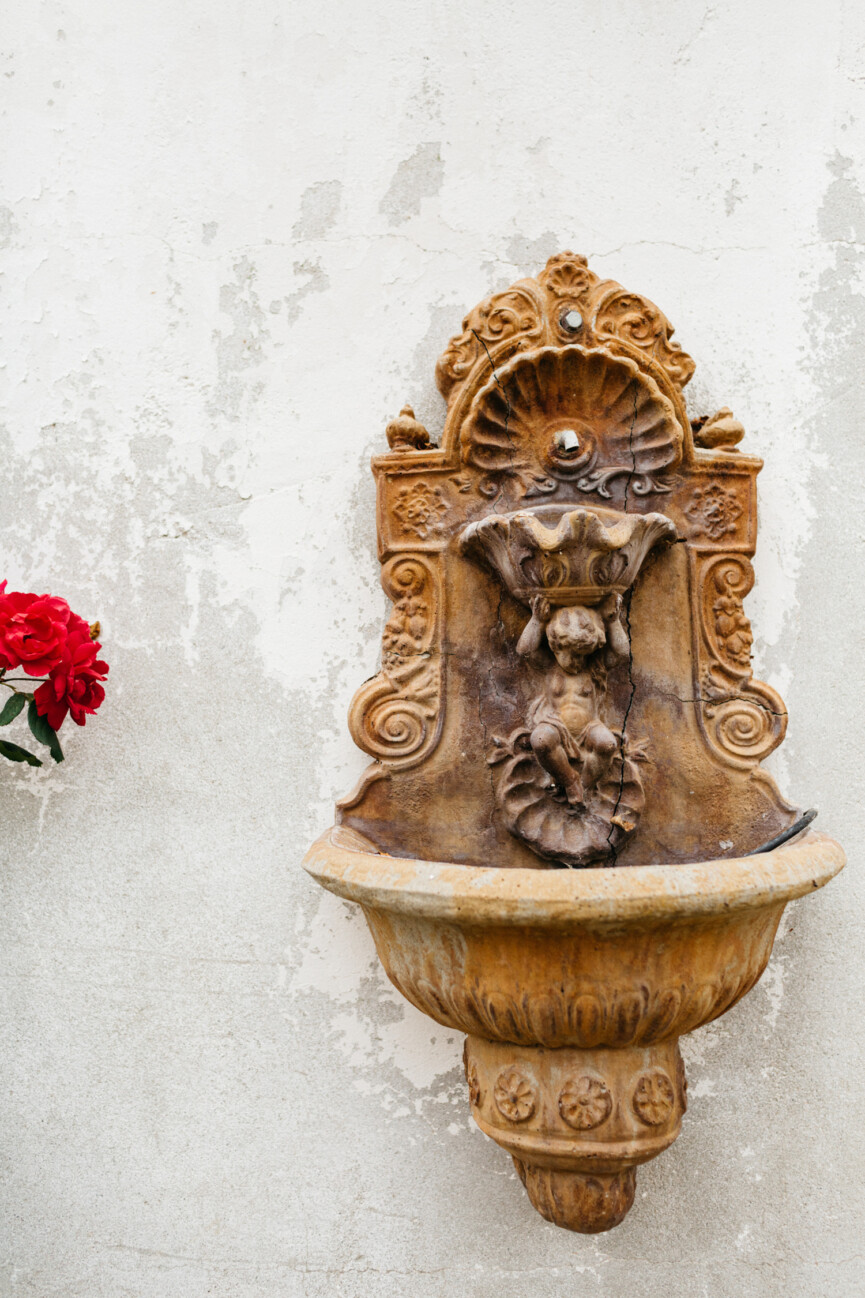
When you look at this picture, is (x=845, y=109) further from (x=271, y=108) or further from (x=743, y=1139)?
(x=743, y=1139)

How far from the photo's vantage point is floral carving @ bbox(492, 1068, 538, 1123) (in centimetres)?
141

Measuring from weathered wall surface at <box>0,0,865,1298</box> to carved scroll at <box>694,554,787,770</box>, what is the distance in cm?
10

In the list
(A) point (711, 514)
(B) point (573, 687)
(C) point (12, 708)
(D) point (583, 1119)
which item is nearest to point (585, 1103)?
(D) point (583, 1119)

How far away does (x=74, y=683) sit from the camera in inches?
62.8

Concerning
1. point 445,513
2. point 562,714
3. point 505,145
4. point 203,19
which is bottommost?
point 562,714

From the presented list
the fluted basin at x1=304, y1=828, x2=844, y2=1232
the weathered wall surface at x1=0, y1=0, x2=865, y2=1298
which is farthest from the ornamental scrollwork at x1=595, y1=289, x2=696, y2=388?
the fluted basin at x1=304, y1=828, x2=844, y2=1232

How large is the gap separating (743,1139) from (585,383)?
1432 mm

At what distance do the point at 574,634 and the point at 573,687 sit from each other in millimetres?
106

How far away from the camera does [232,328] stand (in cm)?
190

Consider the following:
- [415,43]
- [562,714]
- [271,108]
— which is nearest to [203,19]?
[271,108]

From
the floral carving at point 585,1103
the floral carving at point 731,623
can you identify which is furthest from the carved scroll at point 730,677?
the floral carving at point 585,1103

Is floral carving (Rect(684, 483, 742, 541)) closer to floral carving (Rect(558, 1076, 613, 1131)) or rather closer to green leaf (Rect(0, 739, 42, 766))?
floral carving (Rect(558, 1076, 613, 1131))

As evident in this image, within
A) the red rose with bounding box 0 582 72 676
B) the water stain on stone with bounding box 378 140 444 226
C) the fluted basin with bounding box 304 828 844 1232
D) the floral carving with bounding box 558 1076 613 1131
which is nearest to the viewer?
the fluted basin with bounding box 304 828 844 1232

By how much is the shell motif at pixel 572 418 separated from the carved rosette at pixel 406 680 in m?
0.25
